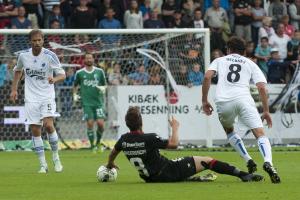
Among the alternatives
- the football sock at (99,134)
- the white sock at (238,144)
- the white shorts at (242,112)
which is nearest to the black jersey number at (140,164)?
the white shorts at (242,112)

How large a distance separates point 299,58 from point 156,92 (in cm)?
511

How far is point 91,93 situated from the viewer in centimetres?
2442

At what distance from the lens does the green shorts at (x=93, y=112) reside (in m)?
24.3

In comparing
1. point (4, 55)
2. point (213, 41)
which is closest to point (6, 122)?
point (4, 55)

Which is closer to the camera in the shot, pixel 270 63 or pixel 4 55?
pixel 4 55

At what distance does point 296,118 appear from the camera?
88.9 ft

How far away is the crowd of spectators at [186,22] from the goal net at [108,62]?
40 mm

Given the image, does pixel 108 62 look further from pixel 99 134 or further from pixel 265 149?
pixel 265 149

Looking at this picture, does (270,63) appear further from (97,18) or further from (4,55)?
(4,55)

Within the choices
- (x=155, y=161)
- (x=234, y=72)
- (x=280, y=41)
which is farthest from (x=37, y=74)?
(x=280, y=41)

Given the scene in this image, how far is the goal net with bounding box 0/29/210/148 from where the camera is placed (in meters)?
25.5

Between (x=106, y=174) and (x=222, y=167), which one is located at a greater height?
(x=222, y=167)

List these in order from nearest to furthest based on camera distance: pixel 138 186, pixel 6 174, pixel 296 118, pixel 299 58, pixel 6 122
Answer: pixel 138 186
pixel 6 174
pixel 6 122
pixel 296 118
pixel 299 58

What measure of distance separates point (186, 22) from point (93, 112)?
6263 mm
